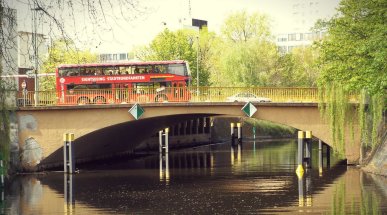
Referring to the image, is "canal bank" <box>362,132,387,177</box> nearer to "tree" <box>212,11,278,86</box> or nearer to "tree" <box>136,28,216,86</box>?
"tree" <box>212,11,278,86</box>

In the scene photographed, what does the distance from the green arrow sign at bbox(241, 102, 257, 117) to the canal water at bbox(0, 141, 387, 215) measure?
3.69 meters

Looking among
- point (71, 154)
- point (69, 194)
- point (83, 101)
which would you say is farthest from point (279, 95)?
point (69, 194)

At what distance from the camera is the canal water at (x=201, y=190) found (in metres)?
33.7

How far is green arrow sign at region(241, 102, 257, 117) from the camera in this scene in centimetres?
5016

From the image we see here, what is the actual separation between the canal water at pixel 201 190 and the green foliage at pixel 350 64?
10.8 feet

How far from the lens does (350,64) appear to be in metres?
46.5

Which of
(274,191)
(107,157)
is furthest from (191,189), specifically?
(107,157)

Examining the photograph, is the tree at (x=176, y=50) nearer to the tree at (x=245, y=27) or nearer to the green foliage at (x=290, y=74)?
the tree at (x=245, y=27)

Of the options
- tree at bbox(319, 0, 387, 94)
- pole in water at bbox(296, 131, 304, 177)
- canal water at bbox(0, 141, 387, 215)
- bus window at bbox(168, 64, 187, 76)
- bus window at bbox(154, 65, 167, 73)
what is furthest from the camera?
bus window at bbox(168, 64, 187, 76)

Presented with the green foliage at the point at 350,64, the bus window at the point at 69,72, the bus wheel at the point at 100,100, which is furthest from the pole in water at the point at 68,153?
the green foliage at the point at 350,64

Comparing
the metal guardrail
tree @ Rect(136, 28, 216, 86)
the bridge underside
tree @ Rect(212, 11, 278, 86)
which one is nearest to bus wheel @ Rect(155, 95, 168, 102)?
the metal guardrail

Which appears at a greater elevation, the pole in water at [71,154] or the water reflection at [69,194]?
the pole in water at [71,154]

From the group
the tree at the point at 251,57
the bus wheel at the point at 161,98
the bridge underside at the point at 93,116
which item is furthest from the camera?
the tree at the point at 251,57

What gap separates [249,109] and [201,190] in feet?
37.7
